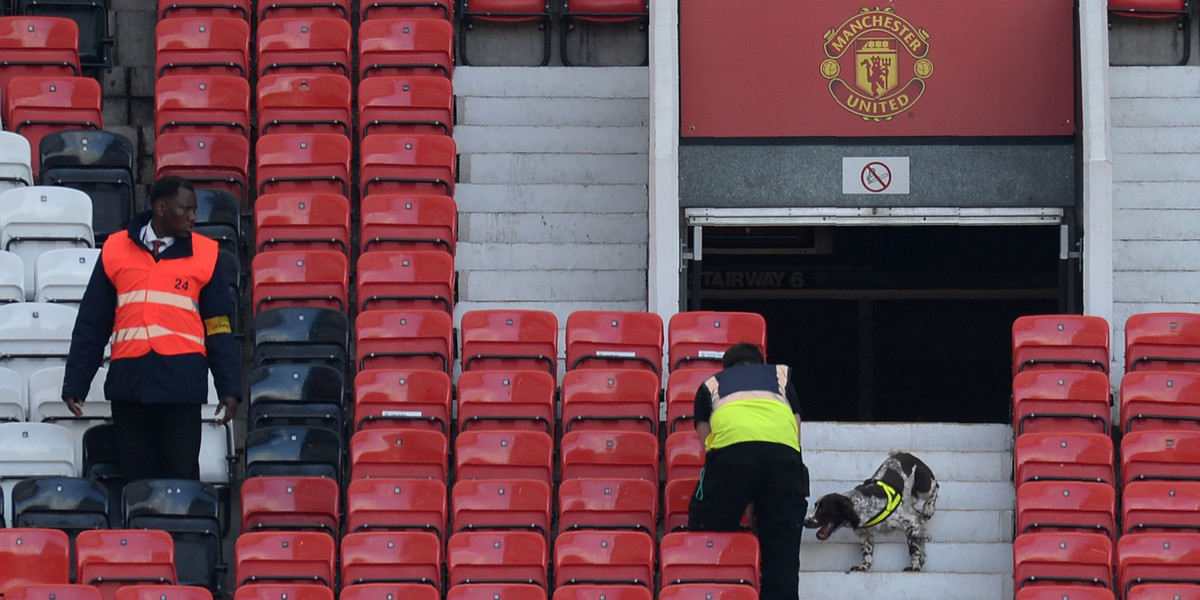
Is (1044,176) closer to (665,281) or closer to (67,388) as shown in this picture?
(665,281)

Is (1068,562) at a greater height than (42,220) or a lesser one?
lesser

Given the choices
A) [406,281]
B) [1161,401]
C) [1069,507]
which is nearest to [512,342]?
[406,281]

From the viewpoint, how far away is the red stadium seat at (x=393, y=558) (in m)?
8.27

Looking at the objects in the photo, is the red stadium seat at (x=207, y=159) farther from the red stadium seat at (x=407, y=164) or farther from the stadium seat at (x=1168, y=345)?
the stadium seat at (x=1168, y=345)

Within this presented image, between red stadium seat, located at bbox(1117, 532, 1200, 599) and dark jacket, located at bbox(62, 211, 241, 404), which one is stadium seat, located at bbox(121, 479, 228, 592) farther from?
red stadium seat, located at bbox(1117, 532, 1200, 599)

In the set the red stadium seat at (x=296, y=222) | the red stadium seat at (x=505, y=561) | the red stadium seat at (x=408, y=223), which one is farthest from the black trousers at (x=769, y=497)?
the red stadium seat at (x=296, y=222)

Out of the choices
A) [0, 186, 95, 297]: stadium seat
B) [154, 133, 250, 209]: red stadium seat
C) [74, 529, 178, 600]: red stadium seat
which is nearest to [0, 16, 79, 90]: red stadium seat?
[154, 133, 250, 209]: red stadium seat

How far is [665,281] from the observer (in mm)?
10602

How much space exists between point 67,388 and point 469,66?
4032 mm

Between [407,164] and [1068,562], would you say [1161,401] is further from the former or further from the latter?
[407,164]

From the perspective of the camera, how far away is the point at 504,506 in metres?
8.62

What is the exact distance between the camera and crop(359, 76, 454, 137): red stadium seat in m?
11.3

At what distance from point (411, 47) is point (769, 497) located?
14.6 ft

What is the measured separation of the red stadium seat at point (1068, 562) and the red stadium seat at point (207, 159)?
182 inches
